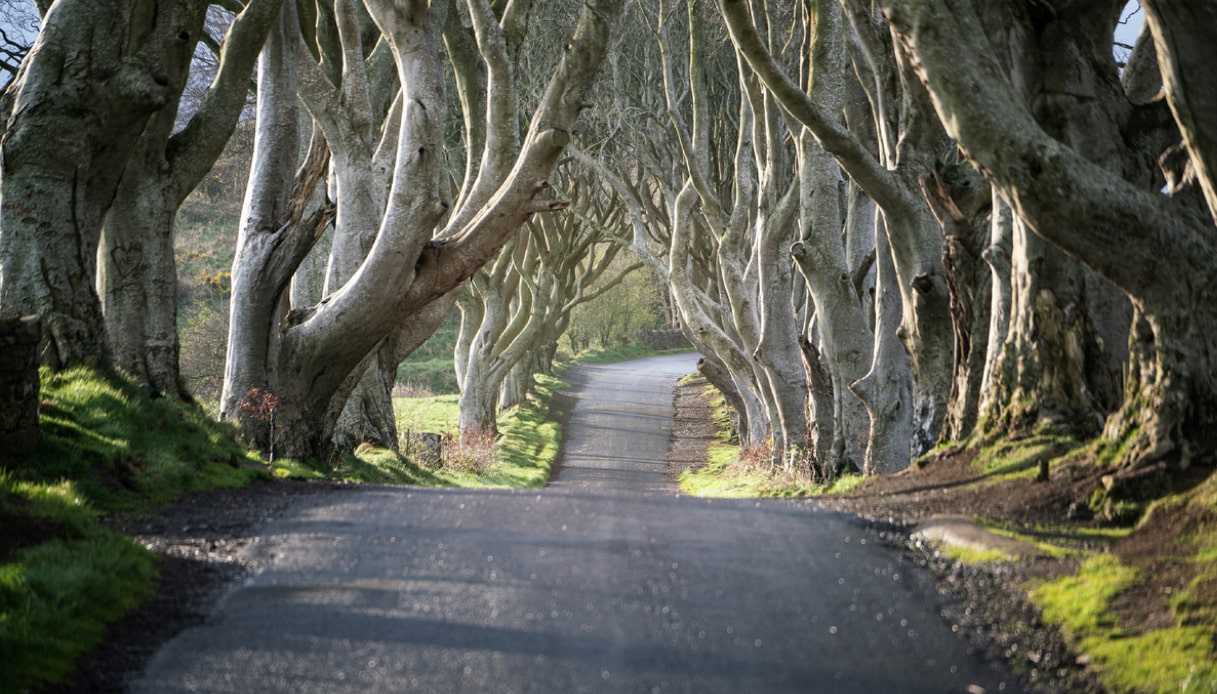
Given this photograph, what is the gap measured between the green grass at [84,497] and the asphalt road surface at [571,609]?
45cm

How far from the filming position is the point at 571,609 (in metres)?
5.03

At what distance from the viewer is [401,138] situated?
12375mm

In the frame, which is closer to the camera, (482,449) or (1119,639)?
(1119,639)

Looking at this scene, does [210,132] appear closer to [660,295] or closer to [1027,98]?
[1027,98]

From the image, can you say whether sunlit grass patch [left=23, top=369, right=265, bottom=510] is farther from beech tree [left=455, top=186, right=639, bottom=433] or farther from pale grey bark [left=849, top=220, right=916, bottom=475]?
beech tree [left=455, top=186, right=639, bottom=433]

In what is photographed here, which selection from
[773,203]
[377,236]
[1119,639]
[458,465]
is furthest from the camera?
[458,465]

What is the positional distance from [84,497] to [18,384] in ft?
2.59

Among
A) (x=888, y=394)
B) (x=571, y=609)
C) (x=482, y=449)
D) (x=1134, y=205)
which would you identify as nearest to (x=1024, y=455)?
(x=1134, y=205)

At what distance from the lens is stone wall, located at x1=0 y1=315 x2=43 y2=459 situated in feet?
22.2

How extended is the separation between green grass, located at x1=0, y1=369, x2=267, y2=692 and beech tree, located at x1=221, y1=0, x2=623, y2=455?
6.95 ft

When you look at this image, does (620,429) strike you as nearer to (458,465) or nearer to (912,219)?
(458,465)

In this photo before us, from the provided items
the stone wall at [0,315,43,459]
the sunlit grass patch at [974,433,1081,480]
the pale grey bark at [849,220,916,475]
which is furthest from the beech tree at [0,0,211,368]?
the pale grey bark at [849,220,916,475]

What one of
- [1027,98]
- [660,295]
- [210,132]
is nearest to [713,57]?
[210,132]

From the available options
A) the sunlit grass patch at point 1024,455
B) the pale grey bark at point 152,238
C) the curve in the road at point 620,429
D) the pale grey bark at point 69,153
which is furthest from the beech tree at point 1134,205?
the curve in the road at point 620,429
